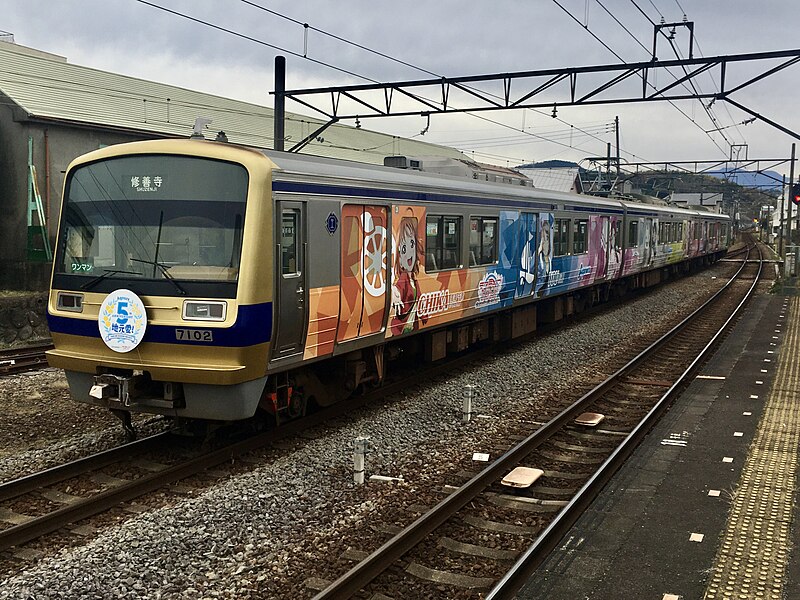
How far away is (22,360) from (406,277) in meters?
6.74

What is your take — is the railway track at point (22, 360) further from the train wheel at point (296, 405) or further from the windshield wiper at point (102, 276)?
the train wheel at point (296, 405)

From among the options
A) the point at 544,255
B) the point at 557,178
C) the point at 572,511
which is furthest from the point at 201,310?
the point at 557,178

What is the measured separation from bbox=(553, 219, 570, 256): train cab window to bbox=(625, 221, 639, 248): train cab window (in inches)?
237

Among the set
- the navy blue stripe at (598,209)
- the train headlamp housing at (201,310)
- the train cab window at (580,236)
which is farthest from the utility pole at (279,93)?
the train headlamp housing at (201,310)

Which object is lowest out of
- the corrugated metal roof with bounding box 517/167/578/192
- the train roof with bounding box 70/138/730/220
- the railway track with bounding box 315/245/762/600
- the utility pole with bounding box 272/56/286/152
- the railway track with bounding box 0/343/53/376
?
the railway track with bounding box 315/245/762/600

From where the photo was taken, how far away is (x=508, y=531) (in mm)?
6223

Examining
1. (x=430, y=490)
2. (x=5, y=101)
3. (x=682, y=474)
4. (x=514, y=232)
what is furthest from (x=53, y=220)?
(x=682, y=474)

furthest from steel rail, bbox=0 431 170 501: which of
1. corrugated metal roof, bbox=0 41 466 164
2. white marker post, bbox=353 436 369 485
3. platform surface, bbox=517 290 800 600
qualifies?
corrugated metal roof, bbox=0 41 466 164

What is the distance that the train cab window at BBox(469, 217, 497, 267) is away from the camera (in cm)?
1235

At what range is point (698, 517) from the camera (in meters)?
6.30

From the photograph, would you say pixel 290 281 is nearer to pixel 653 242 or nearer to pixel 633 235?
pixel 633 235

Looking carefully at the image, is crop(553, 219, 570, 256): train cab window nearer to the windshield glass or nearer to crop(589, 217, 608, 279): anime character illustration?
crop(589, 217, 608, 279): anime character illustration

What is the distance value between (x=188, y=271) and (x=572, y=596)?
13.8ft

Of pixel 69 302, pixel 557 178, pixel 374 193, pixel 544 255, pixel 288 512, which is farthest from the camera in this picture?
pixel 557 178
